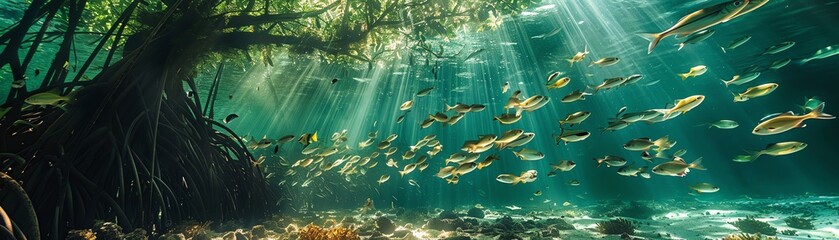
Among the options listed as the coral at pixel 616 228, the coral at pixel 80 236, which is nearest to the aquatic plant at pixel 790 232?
the coral at pixel 616 228

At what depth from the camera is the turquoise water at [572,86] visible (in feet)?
55.2

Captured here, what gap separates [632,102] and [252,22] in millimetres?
47898

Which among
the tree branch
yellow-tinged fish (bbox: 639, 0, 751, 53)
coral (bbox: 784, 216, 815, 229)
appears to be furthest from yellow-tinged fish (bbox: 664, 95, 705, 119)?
coral (bbox: 784, 216, 815, 229)

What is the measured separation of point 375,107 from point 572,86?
21.1 metres

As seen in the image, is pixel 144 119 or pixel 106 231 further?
pixel 144 119

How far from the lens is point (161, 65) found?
19.7ft

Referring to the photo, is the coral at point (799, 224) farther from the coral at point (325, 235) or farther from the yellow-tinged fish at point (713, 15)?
the coral at point (325, 235)

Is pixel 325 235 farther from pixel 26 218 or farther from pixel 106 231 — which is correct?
pixel 26 218

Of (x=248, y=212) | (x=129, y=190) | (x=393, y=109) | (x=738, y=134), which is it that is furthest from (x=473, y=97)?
(x=738, y=134)

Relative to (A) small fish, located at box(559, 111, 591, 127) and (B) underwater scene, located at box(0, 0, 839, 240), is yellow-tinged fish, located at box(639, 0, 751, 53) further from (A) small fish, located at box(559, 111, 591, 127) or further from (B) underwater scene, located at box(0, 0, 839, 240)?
(A) small fish, located at box(559, 111, 591, 127)

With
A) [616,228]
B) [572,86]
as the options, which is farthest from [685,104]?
[572,86]

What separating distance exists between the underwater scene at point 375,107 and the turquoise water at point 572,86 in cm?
18

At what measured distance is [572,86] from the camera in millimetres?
30328

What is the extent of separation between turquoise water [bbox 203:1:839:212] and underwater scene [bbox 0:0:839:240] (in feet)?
0.60
